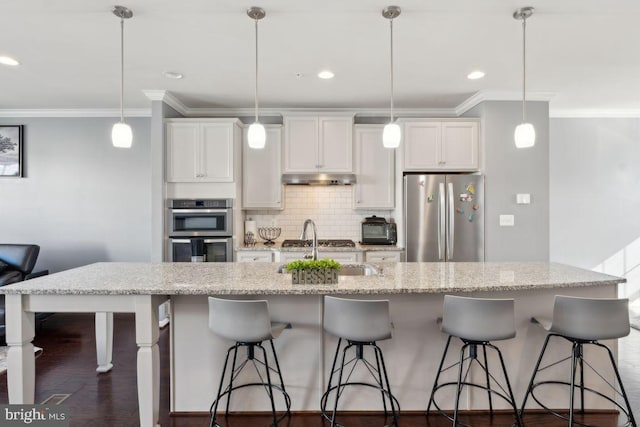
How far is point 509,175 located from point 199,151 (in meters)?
3.61

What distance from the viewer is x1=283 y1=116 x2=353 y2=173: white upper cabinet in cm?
450

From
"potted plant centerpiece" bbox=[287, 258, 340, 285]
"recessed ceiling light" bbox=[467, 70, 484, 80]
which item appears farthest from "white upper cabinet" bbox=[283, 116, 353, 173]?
"potted plant centerpiece" bbox=[287, 258, 340, 285]

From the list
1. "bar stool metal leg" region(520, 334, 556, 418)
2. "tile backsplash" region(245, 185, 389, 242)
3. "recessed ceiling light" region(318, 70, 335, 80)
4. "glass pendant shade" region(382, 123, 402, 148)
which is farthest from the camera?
"tile backsplash" region(245, 185, 389, 242)

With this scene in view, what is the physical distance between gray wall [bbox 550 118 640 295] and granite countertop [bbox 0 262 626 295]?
2826mm

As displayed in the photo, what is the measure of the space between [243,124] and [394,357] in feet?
11.1

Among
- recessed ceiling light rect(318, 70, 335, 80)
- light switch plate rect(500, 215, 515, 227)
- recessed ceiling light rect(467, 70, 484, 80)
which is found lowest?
light switch plate rect(500, 215, 515, 227)

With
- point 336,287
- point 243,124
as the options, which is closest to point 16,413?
point 336,287

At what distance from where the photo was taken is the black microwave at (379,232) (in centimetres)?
449

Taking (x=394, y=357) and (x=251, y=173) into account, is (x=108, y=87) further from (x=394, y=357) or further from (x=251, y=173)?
(x=394, y=357)

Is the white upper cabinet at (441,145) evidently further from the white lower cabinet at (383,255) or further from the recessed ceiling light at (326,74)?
the recessed ceiling light at (326,74)

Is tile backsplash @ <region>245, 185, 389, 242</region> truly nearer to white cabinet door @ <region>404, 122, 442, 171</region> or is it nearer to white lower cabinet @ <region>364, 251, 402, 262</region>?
white lower cabinet @ <region>364, 251, 402, 262</region>

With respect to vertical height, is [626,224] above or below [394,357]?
above

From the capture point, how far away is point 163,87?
389 centimetres

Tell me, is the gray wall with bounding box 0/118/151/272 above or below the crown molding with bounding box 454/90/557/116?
below
